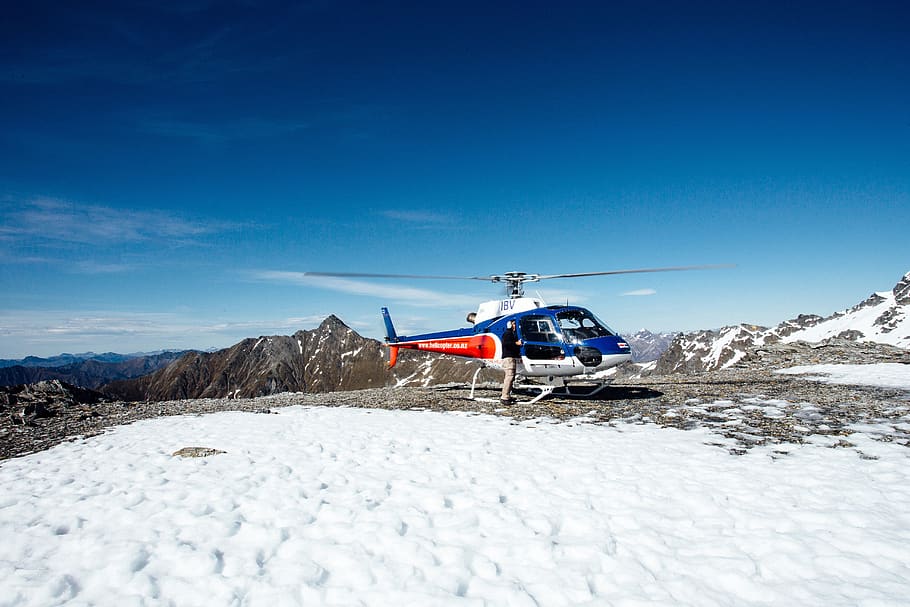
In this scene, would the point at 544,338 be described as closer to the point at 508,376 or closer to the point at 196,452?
the point at 508,376

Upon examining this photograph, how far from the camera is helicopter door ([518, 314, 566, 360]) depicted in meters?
16.1

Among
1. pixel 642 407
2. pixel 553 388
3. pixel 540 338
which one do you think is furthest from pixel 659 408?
pixel 540 338

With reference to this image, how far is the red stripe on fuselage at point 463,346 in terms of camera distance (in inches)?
694

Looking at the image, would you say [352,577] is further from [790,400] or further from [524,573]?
[790,400]

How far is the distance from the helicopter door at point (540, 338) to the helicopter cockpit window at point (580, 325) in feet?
1.15

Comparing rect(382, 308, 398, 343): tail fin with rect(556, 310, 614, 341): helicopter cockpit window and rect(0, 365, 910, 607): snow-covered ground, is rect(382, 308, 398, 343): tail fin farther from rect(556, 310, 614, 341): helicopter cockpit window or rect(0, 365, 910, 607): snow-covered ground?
rect(0, 365, 910, 607): snow-covered ground

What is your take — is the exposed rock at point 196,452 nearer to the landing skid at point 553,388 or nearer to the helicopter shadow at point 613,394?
the landing skid at point 553,388

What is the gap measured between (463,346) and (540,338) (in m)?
3.46

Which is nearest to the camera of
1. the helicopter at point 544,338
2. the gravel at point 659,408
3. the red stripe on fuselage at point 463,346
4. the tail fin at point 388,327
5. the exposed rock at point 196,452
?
the exposed rock at point 196,452

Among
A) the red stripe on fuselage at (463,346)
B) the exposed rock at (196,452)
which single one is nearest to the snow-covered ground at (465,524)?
the exposed rock at (196,452)

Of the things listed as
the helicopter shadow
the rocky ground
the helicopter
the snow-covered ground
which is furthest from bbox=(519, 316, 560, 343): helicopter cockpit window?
the snow-covered ground

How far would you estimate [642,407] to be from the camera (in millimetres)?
14125

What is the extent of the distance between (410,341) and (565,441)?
1138 centimetres

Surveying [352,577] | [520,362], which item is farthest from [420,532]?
[520,362]
